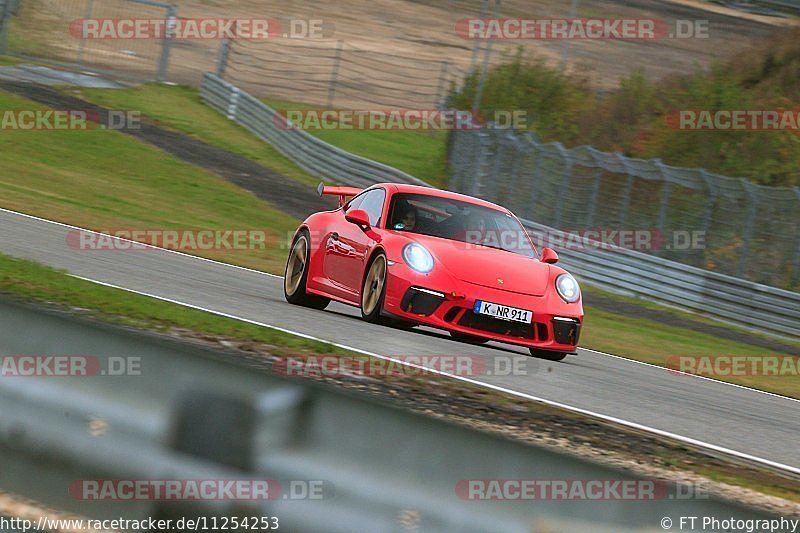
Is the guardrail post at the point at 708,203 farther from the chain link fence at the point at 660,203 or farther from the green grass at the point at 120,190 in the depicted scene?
the green grass at the point at 120,190

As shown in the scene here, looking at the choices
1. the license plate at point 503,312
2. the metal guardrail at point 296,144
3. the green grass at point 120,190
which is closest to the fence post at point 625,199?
the metal guardrail at point 296,144

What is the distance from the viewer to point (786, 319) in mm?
22156

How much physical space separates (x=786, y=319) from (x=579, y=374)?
12218mm

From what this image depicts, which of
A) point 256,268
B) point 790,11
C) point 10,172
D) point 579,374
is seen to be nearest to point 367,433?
point 579,374

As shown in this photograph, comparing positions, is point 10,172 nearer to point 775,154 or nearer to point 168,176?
point 168,176

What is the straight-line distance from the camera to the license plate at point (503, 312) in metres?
10.5

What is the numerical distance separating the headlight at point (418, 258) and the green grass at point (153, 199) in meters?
5.28

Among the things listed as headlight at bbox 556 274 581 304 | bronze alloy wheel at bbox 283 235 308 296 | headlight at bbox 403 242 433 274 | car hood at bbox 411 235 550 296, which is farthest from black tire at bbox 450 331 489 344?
bronze alloy wheel at bbox 283 235 308 296

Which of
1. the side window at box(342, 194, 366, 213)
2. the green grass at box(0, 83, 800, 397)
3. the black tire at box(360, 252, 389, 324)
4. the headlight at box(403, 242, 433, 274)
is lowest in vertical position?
the green grass at box(0, 83, 800, 397)

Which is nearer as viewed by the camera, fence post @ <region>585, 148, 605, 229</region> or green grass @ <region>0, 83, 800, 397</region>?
green grass @ <region>0, 83, 800, 397</region>

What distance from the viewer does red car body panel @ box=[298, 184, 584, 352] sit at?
1049cm

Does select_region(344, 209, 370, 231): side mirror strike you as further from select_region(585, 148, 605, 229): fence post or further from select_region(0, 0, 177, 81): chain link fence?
select_region(0, 0, 177, 81): chain link fence

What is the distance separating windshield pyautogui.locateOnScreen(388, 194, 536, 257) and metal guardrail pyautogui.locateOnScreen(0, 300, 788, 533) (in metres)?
7.02

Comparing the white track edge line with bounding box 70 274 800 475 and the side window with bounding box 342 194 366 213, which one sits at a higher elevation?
the side window with bounding box 342 194 366 213
